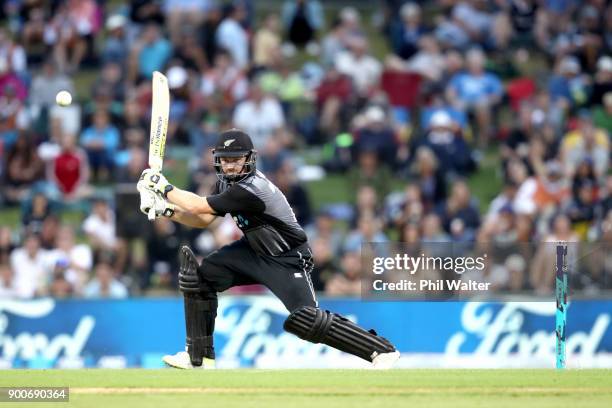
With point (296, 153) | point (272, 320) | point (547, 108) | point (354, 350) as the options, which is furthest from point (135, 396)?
point (547, 108)

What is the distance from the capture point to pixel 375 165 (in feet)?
58.5

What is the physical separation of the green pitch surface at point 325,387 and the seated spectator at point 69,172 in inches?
275

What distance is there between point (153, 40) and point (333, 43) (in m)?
2.71

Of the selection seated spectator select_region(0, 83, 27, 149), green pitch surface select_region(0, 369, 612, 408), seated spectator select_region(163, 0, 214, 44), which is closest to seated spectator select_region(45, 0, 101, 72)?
seated spectator select_region(163, 0, 214, 44)

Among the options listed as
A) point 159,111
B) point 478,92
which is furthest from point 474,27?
point 159,111

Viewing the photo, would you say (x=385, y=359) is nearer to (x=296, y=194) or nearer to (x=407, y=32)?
(x=296, y=194)

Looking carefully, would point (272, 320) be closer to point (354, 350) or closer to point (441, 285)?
point (441, 285)

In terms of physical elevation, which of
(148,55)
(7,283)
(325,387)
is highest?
(148,55)

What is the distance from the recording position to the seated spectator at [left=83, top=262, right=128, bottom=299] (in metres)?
15.5

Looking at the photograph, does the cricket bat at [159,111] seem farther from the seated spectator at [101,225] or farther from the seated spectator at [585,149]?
the seated spectator at [585,149]

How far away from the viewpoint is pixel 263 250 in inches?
405

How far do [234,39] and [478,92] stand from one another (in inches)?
143

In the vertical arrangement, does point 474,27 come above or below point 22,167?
above

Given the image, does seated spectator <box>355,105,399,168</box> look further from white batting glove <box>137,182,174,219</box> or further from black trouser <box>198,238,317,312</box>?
white batting glove <box>137,182,174,219</box>
